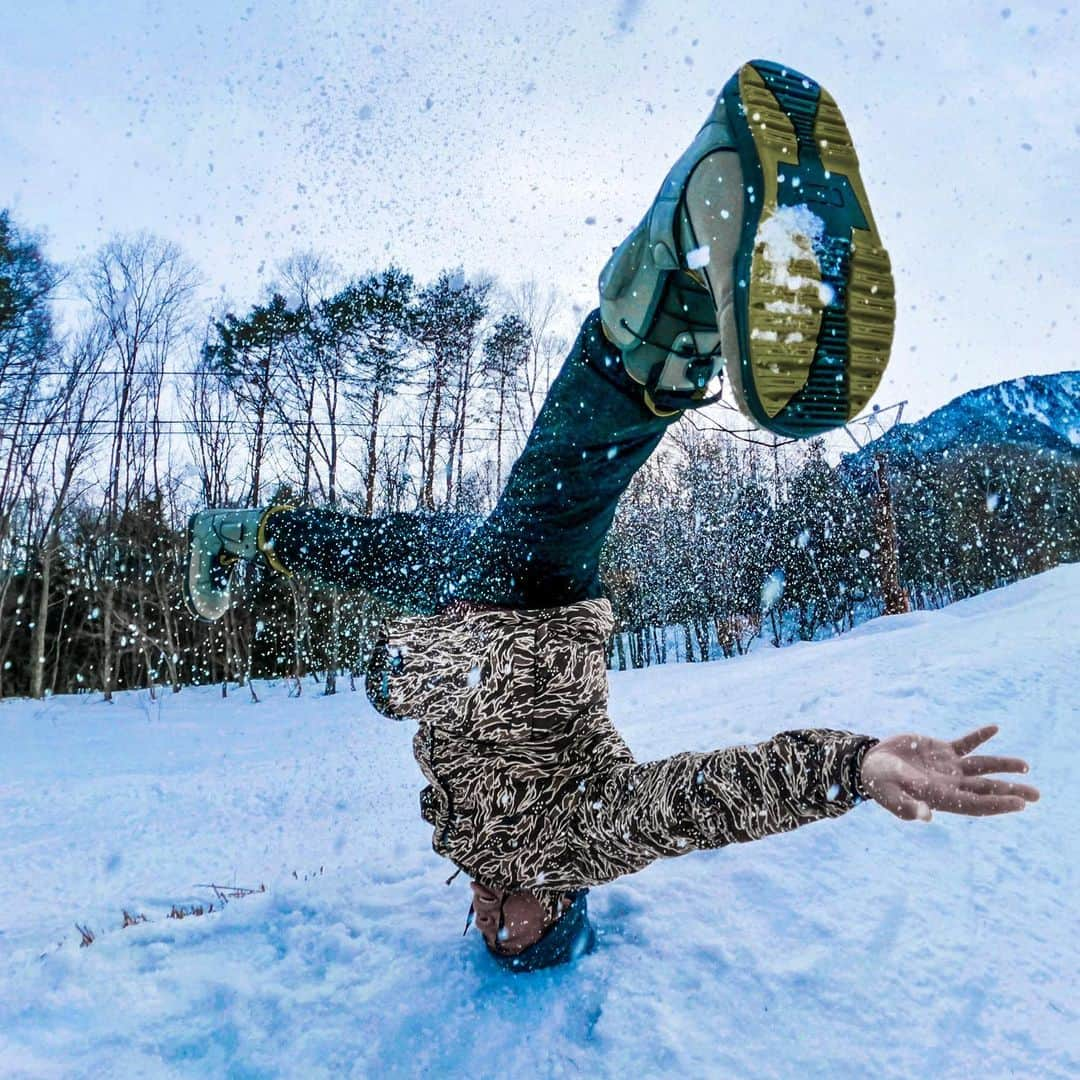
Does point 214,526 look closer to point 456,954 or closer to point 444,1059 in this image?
point 456,954

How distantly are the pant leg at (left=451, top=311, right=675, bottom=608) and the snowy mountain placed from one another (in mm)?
21783

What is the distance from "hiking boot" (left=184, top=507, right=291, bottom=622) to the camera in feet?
8.79

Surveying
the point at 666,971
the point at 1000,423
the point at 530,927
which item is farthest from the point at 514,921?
the point at 1000,423

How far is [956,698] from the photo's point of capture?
10.6ft

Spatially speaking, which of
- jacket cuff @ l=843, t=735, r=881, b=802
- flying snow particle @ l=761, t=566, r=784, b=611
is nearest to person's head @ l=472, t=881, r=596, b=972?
jacket cuff @ l=843, t=735, r=881, b=802

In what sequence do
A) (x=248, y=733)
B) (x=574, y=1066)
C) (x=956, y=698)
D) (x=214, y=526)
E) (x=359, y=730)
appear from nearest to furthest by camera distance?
(x=574, y=1066) < (x=214, y=526) < (x=956, y=698) < (x=359, y=730) < (x=248, y=733)

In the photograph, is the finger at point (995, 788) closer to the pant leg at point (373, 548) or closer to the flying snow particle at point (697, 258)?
the flying snow particle at point (697, 258)

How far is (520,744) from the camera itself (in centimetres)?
151

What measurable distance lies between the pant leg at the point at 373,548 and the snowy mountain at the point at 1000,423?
21440mm

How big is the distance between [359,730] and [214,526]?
21.1ft

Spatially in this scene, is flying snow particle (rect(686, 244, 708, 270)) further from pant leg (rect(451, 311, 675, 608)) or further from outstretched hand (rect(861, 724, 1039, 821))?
outstretched hand (rect(861, 724, 1039, 821))

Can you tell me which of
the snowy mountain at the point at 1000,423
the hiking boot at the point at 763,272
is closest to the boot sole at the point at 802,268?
the hiking boot at the point at 763,272

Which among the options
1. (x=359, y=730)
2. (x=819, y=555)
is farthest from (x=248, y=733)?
(x=819, y=555)

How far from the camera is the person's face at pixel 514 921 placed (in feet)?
5.14
